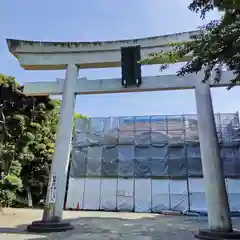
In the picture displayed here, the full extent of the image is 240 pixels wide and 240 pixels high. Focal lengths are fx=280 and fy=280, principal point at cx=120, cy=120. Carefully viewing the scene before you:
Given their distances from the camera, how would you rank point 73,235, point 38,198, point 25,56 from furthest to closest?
point 38,198
point 25,56
point 73,235

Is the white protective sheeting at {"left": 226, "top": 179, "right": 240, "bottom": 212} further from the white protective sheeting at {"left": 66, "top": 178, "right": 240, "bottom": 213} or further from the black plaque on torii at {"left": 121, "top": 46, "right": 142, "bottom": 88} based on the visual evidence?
the black plaque on torii at {"left": 121, "top": 46, "right": 142, "bottom": 88}

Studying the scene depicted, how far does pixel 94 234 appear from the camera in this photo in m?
5.40

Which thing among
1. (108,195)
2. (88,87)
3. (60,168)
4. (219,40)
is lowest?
(60,168)

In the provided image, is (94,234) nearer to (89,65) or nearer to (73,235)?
(73,235)

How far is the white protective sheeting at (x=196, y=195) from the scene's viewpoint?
1195cm

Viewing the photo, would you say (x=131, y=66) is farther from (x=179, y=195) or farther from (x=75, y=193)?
(x=75, y=193)

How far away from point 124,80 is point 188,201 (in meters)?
7.77

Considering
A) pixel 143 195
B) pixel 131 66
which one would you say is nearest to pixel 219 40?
pixel 131 66

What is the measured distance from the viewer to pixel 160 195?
40.8ft

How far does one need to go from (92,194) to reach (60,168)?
7.40 metres

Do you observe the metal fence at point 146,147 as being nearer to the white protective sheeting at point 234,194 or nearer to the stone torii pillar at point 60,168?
the white protective sheeting at point 234,194

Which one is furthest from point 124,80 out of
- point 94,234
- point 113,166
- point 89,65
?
point 113,166

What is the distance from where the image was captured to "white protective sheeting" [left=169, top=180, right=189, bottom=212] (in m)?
12.1

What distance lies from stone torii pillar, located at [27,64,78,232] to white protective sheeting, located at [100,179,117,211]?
6.93 m
